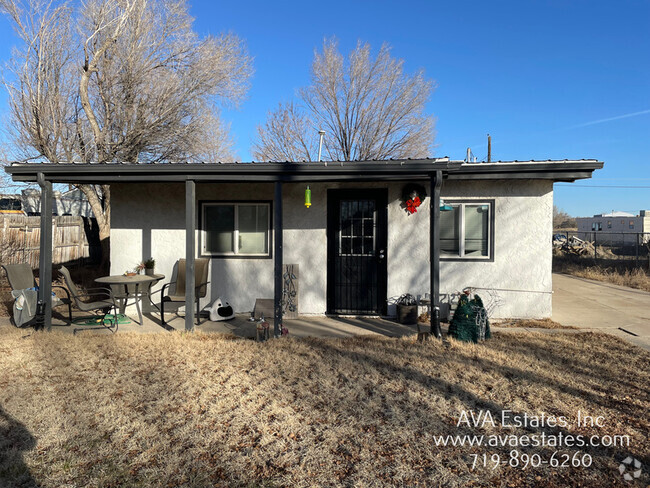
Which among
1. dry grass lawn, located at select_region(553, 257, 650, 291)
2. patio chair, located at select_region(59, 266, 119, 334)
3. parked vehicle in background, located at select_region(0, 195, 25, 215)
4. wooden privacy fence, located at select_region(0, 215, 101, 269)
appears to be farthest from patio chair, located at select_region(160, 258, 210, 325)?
parked vehicle in background, located at select_region(0, 195, 25, 215)

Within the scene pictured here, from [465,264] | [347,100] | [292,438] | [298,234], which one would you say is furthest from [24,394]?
[347,100]

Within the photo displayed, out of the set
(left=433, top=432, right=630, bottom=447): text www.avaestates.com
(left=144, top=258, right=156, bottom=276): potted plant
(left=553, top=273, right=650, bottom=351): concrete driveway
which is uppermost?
(left=144, top=258, right=156, bottom=276): potted plant

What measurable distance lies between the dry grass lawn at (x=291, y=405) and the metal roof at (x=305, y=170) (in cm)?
233

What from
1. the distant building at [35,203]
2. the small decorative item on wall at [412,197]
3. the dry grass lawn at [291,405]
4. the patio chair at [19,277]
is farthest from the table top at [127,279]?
the distant building at [35,203]

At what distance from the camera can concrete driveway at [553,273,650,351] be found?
651 cm

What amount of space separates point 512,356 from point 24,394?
17.2ft

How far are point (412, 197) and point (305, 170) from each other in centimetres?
213

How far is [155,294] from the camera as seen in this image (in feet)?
25.2

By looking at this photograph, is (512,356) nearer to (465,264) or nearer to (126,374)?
(465,264)

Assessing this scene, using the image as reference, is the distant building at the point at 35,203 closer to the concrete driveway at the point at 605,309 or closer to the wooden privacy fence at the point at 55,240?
the wooden privacy fence at the point at 55,240

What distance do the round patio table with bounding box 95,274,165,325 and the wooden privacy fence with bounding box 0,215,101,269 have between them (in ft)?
19.8

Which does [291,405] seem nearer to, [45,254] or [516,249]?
[45,254]

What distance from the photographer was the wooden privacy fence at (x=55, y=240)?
1108cm

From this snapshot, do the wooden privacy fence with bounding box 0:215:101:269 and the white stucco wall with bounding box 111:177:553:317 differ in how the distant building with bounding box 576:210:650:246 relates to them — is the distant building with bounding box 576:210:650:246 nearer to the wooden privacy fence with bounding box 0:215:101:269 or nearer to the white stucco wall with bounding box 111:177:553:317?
the white stucco wall with bounding box 111:177:553:317
